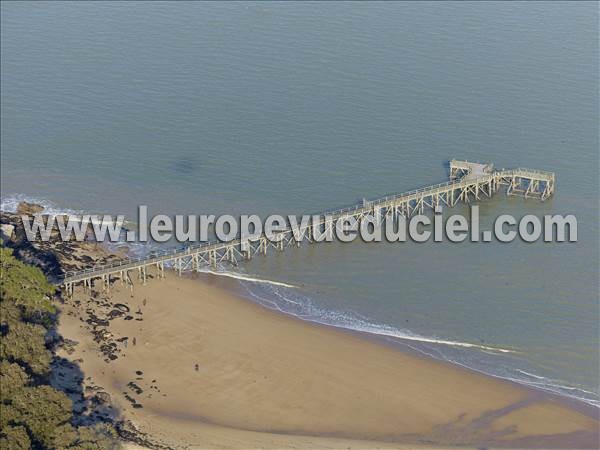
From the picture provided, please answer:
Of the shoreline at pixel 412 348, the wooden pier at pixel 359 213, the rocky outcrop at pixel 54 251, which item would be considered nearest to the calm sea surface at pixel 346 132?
the shoreline at pixel 412 348

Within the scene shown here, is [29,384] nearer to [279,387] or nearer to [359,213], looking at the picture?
[279,387]

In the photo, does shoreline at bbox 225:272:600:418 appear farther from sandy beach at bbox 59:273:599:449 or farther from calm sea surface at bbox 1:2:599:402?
calm sea surface at bbox 1:2:599:402

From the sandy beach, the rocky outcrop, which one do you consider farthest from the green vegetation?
the rocky outcrop

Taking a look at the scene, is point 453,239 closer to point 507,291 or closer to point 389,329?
point 507,291

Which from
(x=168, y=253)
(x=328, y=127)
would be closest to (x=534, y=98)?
(x=328, y=127)

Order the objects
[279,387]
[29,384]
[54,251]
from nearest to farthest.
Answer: [29,384]
[279,387]
[54,251]

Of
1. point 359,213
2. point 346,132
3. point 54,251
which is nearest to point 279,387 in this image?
point 359,213
